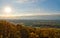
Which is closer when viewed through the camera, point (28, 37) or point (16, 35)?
point (16, 35)

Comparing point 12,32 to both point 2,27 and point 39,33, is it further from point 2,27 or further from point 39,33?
point 39,33

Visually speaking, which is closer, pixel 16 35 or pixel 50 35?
pixel 16 35

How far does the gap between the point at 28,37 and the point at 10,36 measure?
185cm

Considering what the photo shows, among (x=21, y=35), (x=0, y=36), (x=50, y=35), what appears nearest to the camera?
(x=0, y=36)

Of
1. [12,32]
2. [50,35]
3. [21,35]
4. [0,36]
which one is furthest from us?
[50,35]

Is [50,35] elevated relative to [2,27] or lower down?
lower down

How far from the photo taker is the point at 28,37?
12.7 meters

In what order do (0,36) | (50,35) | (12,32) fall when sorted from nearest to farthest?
1. (0,36)
2. (12,32)
3. (50,35)

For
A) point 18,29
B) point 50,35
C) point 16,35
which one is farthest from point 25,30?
point 50,35

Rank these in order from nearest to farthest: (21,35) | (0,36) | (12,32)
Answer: (0,36) → (12,32) → (21,35)

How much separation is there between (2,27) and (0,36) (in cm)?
86

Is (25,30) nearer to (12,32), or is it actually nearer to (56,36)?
(12,32)

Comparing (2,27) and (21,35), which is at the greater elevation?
(2,27)

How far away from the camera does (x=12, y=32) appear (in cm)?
1161
